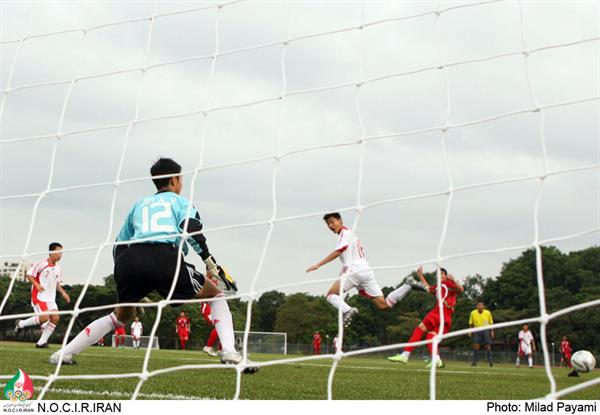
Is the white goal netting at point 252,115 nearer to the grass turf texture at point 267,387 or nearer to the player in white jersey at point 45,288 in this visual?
the grass turf texture at point 267,387

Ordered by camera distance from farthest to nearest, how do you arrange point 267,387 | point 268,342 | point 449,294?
1. point 268,342
2. point 449,294
3. point 267,387

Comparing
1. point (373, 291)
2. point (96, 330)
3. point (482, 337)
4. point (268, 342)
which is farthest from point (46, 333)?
point (268, 342)

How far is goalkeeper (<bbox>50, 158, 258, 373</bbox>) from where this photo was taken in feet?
17.4

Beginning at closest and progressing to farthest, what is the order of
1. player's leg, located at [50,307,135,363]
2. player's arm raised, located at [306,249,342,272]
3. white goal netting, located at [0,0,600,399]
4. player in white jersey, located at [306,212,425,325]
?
1. white goal netting, located at [0,0,600,399]
2. player's leg, located at [50,307,135,363]
3. player's arm raised, located at [306,249,342,272]
4. player in white jersey, located at [306,212,425,325]

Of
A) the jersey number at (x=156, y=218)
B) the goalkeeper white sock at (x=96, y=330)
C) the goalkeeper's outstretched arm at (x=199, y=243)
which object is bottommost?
the goalkeeper white sock at (x=96, y=330)

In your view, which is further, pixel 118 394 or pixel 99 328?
pixel 99 328

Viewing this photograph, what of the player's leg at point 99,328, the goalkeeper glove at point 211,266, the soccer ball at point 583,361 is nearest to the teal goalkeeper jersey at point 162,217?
the goalkeeper glove at point 211,266

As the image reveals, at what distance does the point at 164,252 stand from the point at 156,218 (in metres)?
0.24

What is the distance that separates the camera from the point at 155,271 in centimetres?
530

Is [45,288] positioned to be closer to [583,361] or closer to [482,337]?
[583,361]

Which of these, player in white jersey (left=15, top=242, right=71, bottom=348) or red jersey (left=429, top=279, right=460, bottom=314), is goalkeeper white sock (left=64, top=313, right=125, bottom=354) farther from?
red jersey (left=429, top=279, right=460, bottom=314)
